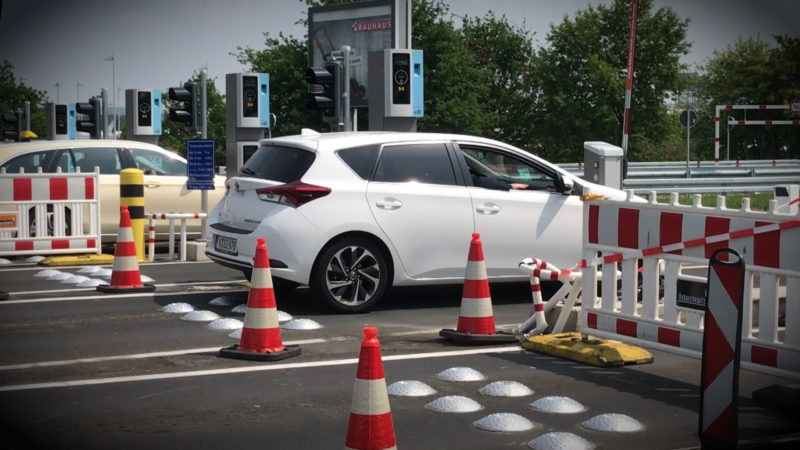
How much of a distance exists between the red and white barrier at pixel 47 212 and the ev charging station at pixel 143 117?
1268 centimetres

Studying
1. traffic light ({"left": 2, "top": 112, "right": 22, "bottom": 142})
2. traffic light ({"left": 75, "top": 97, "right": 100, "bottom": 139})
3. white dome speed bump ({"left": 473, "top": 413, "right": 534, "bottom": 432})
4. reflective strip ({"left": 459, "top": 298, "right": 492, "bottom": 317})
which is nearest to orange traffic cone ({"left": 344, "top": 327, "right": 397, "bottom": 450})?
white dome speed bump ({"left": 473, "top": 413, "right": 534, "bottom": 432})

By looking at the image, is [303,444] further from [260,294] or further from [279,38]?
[279,38]

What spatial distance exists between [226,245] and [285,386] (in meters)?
3.57

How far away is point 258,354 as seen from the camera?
7.70 meters

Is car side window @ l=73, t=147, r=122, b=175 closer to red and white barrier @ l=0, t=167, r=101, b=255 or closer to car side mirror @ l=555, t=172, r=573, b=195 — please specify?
red and white barrier @ l=0, t=167, r=101, b=255

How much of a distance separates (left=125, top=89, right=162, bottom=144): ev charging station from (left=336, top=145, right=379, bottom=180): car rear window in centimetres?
1784

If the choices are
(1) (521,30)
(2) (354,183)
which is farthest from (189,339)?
(1) (521,30)

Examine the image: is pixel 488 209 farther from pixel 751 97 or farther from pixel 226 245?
pixel 751 97

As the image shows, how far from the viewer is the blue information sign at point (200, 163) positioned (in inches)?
620

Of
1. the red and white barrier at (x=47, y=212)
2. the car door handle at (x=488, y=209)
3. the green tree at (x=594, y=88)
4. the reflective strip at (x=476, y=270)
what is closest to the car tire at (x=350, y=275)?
the car door handle at (x=488, y=209)

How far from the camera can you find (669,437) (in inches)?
229

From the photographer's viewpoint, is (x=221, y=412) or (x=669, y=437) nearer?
(x=669, y=437)

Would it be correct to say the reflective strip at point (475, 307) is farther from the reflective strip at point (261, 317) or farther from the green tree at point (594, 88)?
the green tree at point (594, 88)

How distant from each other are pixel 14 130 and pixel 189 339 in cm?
3491
